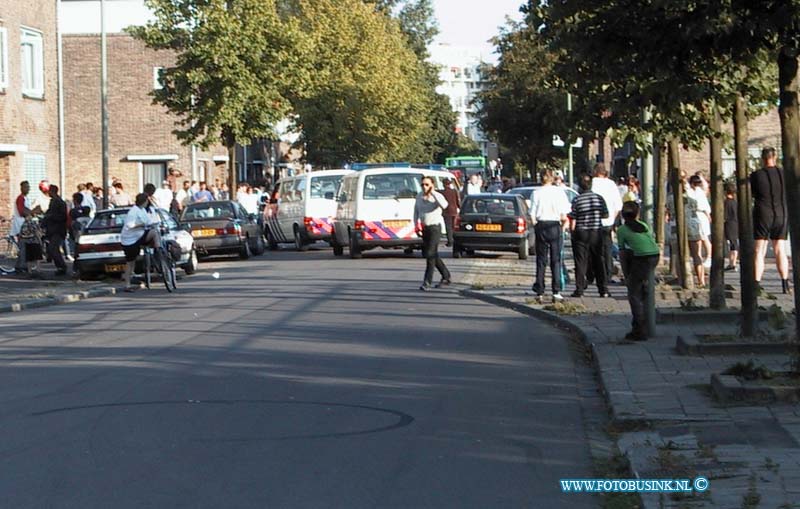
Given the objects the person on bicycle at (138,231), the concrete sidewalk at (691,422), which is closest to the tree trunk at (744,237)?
the concrete sidewalk at (691,422)

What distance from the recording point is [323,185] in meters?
36.6

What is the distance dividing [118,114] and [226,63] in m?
15.9

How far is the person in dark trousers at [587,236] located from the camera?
1973 centimetres

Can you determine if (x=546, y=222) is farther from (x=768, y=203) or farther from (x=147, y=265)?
(x=147, y=265)

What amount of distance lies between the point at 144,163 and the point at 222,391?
146 feet

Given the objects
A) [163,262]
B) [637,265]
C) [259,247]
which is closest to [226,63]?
[259,247]

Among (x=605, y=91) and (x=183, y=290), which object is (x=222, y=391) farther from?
(x=183, y=290)

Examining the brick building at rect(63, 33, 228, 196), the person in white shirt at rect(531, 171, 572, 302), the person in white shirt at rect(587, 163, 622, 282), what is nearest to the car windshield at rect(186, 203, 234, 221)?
the person in white shirt at rect(587, 163, 622, 282)

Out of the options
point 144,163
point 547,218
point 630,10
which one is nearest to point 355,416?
point 630,10

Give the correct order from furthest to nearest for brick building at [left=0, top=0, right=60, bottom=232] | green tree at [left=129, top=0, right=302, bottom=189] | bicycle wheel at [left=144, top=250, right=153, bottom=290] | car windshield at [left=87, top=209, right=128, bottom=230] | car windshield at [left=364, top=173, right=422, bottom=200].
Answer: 1. green tree at [left=129, top=0, right=302, bottom=189]
2. brick building at [left=0, top=0, right=60, bottom=232]
3. car windshield at [left=364, top=173, right=422, bottom=200]
4. car windshield at [left=87, top=209, right=128, bottom=230]
5. bicycle wheel at [left=144, top=250, right=153, bottom=290]

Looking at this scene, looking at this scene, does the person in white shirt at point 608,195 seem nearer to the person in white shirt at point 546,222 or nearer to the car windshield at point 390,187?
the person in white shirt at point 546,222

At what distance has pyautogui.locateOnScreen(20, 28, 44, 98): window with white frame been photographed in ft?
119

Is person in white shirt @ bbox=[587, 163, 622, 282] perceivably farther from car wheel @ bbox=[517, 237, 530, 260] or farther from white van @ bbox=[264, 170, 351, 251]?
white van @ bbox=[264, 170, 351, 251]

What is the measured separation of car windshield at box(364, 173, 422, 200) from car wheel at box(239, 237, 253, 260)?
426cm
